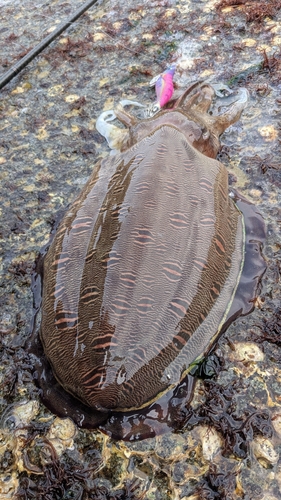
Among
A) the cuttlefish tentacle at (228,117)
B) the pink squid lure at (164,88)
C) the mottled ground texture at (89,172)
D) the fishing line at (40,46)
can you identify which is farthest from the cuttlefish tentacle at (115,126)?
the fishing line at (40,46)

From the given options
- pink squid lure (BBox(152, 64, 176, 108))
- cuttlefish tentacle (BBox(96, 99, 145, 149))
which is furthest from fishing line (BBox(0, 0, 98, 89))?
pink squid lure (BBox(152, 64, 176, 108))

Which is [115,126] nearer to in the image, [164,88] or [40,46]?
[164,88]

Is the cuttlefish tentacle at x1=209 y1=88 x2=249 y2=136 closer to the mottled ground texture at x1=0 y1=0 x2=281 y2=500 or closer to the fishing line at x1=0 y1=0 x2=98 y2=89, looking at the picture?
the mottled ground texture at x1=0 y1=0 x2=281 y2=500

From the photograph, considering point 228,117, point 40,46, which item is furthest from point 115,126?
point 40,46

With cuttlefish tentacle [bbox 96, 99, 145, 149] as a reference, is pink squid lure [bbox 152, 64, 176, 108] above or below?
above

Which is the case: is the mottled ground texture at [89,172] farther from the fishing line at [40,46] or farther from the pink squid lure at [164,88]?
the pink squid lure at [164,88]

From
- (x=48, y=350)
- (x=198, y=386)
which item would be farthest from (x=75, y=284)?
(x=198, y=386)
